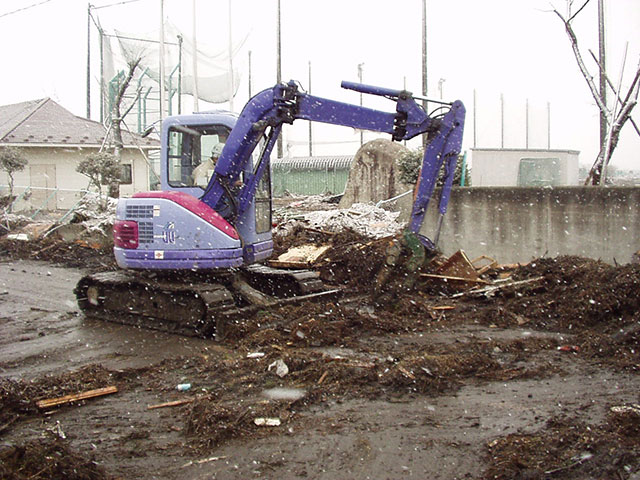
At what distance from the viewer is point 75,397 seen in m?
5.17

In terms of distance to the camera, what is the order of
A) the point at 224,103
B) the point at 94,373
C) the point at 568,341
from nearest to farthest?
the point at 94,373
the point at 568,341
the point at 224,103

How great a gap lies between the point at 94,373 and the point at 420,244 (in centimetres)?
424

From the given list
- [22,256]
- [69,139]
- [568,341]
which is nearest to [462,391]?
[568,341]

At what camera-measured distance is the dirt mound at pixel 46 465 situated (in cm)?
340

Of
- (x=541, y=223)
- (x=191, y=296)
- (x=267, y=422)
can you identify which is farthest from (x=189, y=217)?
(x=541, y=223)

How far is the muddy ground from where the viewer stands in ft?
12.6

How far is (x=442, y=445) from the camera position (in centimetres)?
407

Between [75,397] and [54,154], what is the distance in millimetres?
21746

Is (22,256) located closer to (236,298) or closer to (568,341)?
(236,298)

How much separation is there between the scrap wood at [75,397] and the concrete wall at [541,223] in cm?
768

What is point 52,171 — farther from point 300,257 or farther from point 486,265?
point 486,265

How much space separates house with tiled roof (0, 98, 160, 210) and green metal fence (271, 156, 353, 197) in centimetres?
775

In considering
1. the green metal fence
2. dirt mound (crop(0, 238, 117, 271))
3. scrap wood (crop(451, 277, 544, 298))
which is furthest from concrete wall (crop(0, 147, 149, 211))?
scrap wood (crop(451, 277, 544, 298))

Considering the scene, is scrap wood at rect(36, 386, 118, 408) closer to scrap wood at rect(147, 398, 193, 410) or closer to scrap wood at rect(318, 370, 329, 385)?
scrap wood at rect(147, 398, 193, 410)
